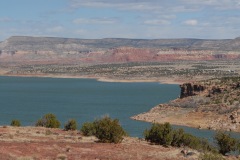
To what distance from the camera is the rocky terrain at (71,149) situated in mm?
21969

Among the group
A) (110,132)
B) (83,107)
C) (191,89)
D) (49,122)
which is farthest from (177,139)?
(83,107)

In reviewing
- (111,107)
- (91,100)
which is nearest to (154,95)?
(91,100)

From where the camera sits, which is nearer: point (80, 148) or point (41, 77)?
point (80, 148)

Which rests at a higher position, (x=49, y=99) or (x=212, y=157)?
(x=212, y=157)

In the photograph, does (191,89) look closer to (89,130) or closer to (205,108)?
(205,108)

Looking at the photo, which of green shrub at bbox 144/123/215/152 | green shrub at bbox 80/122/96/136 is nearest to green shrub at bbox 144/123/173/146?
green shrub at bbox 144/123/215/152

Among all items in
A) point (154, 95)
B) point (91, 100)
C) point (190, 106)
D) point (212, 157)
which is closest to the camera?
point (212, 157)

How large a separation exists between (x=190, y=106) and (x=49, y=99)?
36175mm

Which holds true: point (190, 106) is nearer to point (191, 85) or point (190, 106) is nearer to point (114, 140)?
point (191, 85)

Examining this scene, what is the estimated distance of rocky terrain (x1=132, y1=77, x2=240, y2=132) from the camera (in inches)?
2458

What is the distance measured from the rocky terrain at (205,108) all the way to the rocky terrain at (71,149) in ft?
110

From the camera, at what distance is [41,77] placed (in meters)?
198

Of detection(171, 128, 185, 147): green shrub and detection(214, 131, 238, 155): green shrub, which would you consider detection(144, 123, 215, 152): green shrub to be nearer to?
detection(171, 128, 185, 147): green shrub

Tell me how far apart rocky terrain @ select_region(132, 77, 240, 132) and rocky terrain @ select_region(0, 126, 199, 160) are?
33458 millimetres
